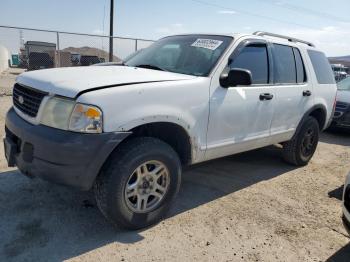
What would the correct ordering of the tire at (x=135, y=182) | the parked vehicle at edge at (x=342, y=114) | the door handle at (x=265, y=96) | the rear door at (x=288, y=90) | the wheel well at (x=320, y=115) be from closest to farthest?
the tire at (x=135, y=182) → the door handle at (x=265, y=96) → the rear door at (x=288, y=90) → the wheel well at (x=320, y=115) → the parked vehicle at edge at (x=342, y=114)

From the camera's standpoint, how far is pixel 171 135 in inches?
142

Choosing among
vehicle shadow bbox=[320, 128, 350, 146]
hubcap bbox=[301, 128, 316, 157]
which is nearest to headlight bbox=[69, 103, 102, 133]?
hubcap bbox=[301, 128, 316, 157]

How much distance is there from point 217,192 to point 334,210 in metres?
1.37

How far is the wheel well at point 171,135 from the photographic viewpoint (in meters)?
3.37

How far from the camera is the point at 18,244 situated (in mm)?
2988

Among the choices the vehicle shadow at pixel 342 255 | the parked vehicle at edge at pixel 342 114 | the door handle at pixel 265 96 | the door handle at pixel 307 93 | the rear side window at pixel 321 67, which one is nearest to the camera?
the vehicle shadow at pixel 342 255

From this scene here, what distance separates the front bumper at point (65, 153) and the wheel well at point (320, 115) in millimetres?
3791

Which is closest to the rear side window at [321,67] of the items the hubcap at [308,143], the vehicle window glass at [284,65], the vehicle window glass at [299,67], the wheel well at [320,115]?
the vehicle window glass at [299,67]

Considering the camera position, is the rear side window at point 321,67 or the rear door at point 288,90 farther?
the rear side window at point 321,67

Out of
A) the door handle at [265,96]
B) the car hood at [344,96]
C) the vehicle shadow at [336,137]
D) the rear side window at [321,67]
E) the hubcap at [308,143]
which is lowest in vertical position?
the vehicle shadow at [336,137]

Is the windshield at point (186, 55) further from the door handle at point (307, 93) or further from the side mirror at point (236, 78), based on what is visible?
the door handle at point (307, 93)

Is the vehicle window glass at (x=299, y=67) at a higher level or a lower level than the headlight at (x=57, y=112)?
higher

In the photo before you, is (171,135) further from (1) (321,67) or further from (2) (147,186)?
(1) (321,67)

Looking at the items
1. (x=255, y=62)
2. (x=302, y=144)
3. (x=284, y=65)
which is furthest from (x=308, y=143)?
(x=255, y=62)
